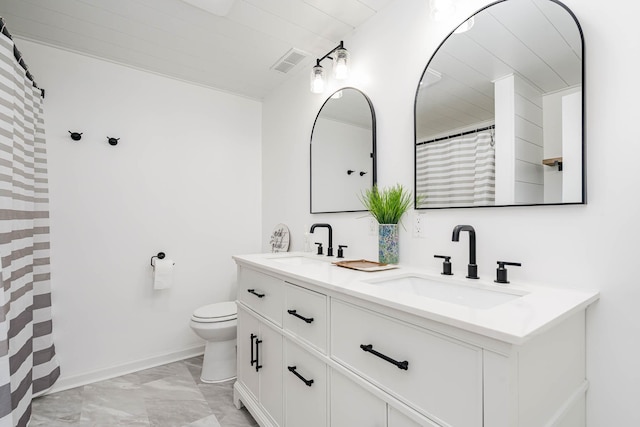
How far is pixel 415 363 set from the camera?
2.65 feet

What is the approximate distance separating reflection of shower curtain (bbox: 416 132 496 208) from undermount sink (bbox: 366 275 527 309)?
0.35 m

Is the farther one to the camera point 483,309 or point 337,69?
point 337,69

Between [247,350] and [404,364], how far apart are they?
120 centimetres

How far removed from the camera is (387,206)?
1518mm

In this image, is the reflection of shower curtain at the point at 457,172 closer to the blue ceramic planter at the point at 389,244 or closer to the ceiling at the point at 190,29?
the blue ceramic planter at the point at 389,244

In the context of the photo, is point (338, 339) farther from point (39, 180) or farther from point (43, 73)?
point (43, 73)

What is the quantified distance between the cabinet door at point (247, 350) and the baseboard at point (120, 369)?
92cm

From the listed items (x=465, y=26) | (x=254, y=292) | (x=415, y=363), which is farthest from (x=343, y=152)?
(x=415, y=363)

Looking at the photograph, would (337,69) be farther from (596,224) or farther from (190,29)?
(596,224)

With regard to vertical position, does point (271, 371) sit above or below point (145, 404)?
above

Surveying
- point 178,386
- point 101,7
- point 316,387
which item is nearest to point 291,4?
point 101,7

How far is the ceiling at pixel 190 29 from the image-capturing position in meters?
1.66

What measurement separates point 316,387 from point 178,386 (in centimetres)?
142

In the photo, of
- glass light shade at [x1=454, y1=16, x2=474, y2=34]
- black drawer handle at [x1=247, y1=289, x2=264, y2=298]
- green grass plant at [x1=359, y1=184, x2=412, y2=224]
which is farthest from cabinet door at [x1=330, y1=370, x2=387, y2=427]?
glass light shade at [x1=454, y1=16, x2=474, y2=34]
